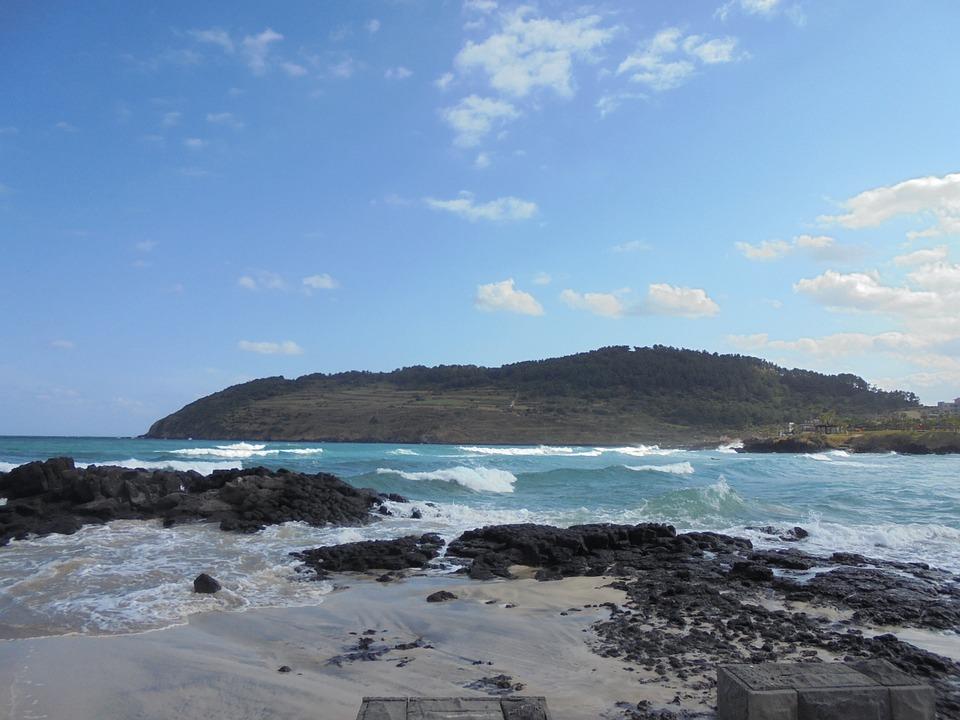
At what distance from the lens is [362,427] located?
9488cm

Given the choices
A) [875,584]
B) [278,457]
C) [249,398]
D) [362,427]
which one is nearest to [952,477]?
[875,584]

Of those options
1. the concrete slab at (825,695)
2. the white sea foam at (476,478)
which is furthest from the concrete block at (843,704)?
the white sea foam at (476,478)

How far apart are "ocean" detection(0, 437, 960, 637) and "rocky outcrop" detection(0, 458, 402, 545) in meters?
0.72

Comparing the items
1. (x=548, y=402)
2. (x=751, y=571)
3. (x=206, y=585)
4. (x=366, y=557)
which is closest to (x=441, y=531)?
(x=366, y=557)

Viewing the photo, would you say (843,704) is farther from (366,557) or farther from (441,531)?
(441,531)

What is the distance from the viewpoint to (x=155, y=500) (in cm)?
1884

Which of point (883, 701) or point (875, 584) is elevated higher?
point (883, 701)

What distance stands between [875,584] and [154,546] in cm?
1295

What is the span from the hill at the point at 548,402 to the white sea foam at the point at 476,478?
57491 mm

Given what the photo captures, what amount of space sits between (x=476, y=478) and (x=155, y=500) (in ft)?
45.6

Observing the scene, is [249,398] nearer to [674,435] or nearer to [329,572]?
[674,435]

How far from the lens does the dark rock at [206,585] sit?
9.86 metres

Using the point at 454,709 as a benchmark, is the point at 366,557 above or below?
below

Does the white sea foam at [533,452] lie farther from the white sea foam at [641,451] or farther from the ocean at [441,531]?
the ocean at [441,531]
